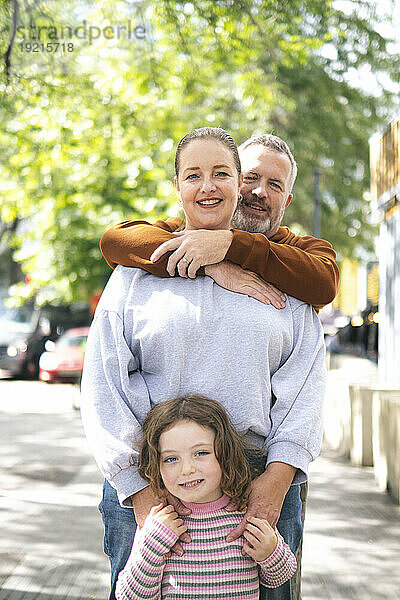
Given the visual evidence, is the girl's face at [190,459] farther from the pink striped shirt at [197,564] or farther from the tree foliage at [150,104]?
the tree foliage at [150,104]

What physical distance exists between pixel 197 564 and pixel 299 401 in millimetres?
553

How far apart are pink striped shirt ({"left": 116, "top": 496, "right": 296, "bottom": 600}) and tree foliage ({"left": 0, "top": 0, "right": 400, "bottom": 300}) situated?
17.1ft

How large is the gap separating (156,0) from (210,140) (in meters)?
6.92

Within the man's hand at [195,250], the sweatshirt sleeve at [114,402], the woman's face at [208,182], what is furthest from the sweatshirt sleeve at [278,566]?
the woman's face at [208,182]

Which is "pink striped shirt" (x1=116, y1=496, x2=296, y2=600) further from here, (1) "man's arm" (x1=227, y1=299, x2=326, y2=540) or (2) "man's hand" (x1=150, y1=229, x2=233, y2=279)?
(2) "man's hand" (x1=150, y1=229, x2=233, y2=279)

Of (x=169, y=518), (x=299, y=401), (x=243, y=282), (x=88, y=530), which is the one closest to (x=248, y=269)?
(x=243, y=282)

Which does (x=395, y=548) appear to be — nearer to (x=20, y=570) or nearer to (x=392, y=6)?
(x=20, y=570)

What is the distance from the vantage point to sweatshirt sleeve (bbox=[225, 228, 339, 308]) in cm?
277

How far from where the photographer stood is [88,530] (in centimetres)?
652

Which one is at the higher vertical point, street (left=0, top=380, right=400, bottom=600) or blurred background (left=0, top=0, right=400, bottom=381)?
blurred background (left=0, top=0, right=400, bottom=381)

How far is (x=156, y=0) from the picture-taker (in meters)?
9.18

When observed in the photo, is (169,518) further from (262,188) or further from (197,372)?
(262,188)

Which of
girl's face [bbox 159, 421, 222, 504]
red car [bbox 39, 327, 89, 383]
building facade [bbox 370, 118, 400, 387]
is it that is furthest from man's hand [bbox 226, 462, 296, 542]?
red car [bbox 39, 327, 89, 383]

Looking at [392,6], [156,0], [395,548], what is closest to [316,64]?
[392,6]
